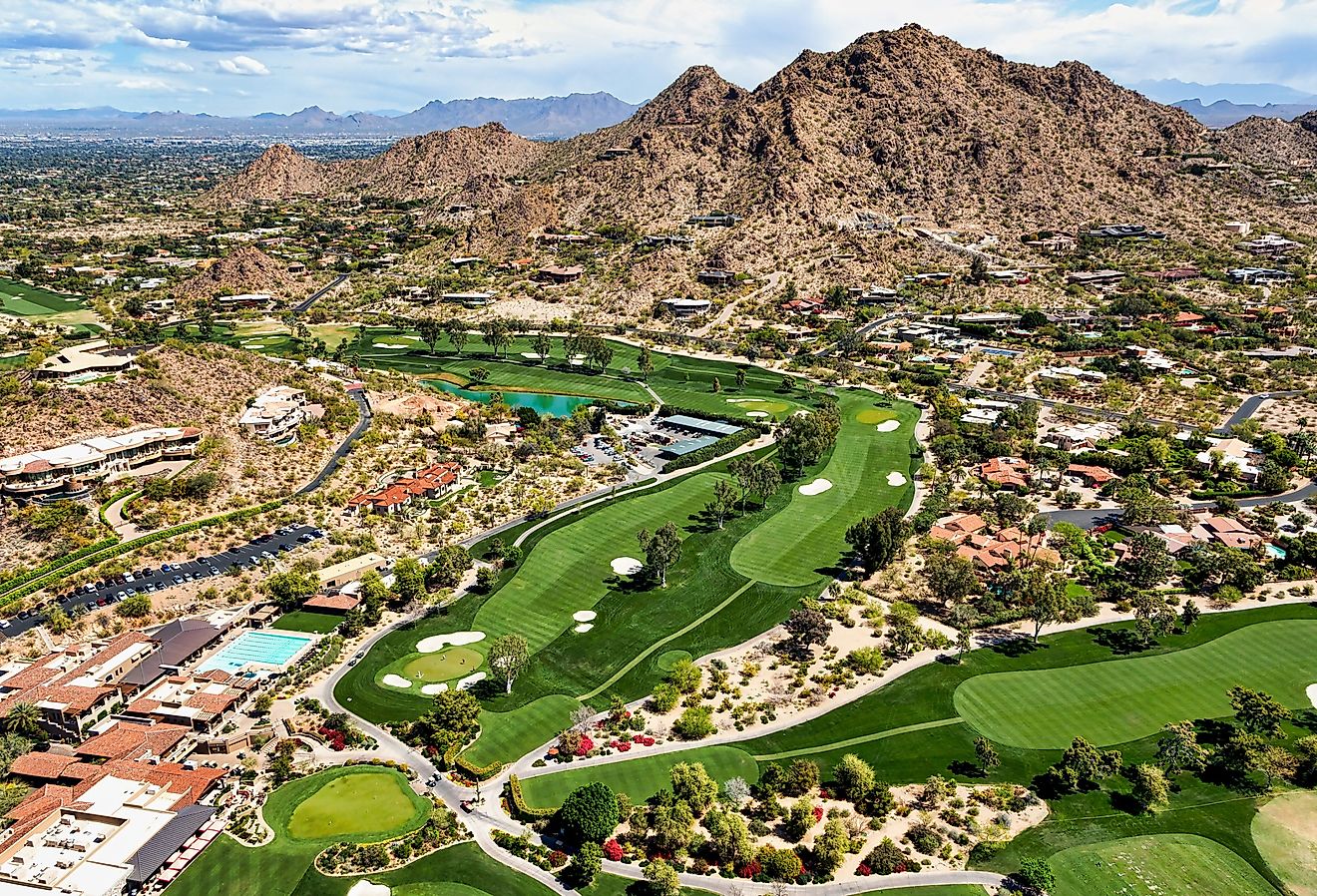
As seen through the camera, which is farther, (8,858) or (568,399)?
(568,399)

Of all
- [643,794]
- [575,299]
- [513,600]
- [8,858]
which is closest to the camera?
[8,858]

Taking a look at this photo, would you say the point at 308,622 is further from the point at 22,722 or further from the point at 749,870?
the point at 749,870

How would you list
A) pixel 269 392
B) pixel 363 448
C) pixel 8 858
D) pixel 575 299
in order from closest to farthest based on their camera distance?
pixel 8 858 → pixel 363 448 → pixel 269 392 → pixel 575 299

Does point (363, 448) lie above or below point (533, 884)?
above

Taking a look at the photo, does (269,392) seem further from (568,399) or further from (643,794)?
(643,794)

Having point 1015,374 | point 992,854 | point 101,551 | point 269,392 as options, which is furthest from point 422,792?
point 1015,374

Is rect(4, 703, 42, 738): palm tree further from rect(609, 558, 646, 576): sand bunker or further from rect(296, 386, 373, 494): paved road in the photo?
rect(609, 558, 646, 576): sand bunker

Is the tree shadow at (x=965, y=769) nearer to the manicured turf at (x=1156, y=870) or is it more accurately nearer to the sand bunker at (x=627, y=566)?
the manicured turf at (x=1156, y=870)
